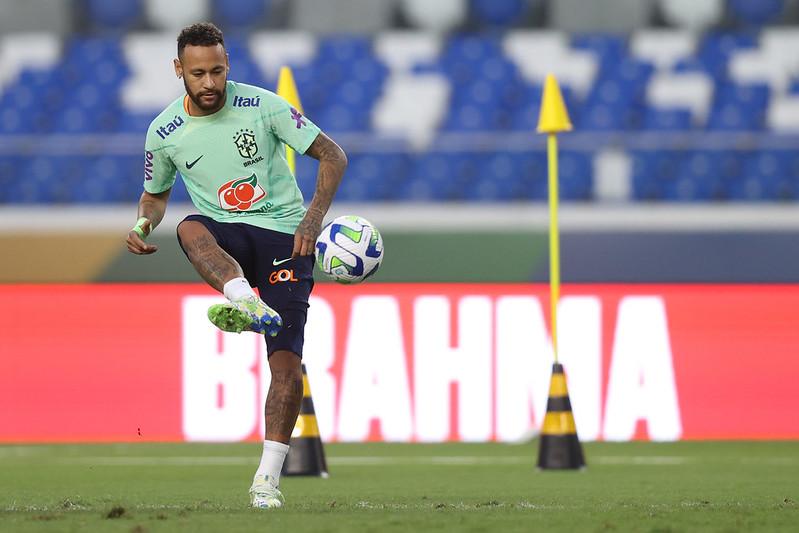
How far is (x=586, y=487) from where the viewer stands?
305 inches

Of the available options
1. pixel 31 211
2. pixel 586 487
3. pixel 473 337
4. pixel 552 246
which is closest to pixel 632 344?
pixel 473 337

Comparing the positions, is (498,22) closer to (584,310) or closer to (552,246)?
(584,310)

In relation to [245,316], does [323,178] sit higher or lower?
higher

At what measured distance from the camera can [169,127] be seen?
6.40m

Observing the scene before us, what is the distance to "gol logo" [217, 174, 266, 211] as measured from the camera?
632 cm

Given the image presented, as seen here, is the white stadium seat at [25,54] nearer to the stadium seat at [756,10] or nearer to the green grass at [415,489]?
the green grass at [415,489]

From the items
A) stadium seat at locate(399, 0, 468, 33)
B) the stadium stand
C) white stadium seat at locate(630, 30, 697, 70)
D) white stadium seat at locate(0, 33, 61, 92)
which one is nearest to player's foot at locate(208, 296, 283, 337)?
the stadium stand

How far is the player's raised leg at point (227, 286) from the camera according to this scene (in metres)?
5.74

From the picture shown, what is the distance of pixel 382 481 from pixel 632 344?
3970mm

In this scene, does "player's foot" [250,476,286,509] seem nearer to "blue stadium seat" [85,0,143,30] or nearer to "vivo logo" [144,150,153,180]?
"vivo logo" [144,150,153,180]

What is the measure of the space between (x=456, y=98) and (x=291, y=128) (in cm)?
944

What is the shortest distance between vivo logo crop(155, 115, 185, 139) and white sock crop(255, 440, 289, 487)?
1.35m

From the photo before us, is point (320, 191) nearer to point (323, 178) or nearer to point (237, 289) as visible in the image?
point (323, 178)

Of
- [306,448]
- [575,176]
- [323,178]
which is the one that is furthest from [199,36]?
[575,176]
